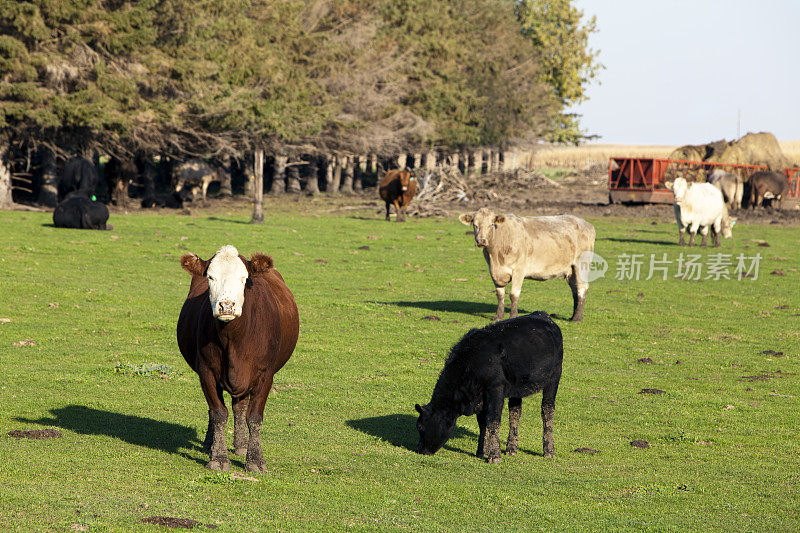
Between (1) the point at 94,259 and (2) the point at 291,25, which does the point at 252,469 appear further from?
(2) the point at 291,25

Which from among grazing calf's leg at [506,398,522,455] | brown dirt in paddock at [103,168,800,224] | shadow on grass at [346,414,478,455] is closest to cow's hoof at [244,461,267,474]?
shadow on grass at [346,414,478,455]

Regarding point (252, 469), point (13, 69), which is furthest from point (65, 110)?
point (252, 469)

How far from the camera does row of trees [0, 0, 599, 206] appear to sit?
35562mm

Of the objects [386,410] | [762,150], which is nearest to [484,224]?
[386,410]

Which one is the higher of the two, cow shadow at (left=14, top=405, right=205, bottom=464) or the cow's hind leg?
the cow's hind leg

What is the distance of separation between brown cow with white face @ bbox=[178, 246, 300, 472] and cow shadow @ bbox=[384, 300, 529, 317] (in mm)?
11183

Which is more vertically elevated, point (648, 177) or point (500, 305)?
point (648, 177)

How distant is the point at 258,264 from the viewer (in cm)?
835

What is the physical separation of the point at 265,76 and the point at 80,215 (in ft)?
63.1

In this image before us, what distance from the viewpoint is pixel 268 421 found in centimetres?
1097

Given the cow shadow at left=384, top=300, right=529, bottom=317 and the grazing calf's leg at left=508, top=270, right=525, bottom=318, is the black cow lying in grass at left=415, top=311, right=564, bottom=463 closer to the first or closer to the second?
Result: the grazing calf's leg at left=508, top=270, right=525, bottom=318

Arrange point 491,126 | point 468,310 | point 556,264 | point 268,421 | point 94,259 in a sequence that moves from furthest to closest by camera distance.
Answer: point 491,126, point 94,259, point 468,310, point 556,264, point 268,421

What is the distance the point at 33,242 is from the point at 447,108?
44.8m

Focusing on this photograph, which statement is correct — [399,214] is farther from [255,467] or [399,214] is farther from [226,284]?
[226,284]
